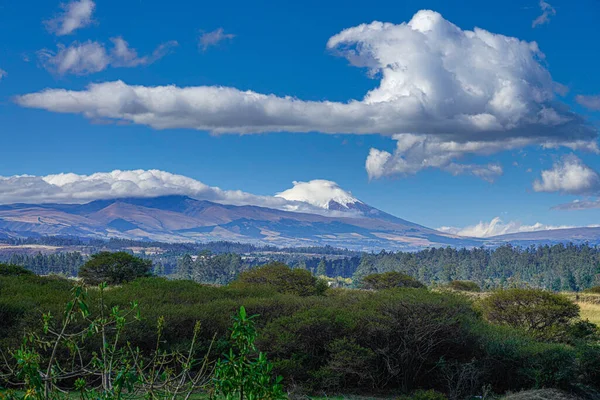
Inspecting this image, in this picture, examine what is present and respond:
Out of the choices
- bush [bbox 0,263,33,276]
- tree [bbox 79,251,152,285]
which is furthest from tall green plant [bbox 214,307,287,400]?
tree [bbox 79,251,152,285]

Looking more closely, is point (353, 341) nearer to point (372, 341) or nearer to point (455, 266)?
point (372, 341)

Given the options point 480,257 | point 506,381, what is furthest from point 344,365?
point 480,257

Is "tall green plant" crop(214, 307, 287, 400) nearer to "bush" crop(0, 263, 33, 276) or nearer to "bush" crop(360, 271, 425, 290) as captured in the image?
"bush" crop(0, 263, 33, 276)

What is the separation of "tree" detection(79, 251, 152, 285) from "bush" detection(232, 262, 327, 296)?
45.8 ft

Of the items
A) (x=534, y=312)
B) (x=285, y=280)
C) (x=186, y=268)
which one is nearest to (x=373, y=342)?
(x=534, y=312)

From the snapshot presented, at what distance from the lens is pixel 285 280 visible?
37.8 meters

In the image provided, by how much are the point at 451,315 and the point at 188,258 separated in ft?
385

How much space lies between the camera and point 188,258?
13450 centimetres

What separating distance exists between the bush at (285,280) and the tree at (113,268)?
45.8 ft

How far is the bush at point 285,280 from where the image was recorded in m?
36.4

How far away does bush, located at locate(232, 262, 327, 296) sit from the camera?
3641 cm

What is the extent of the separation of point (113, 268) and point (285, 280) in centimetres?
1897

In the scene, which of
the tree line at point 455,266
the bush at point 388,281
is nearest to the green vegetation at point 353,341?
the bush at point 388,281

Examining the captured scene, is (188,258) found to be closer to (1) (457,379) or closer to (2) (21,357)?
(1) (457,379)
